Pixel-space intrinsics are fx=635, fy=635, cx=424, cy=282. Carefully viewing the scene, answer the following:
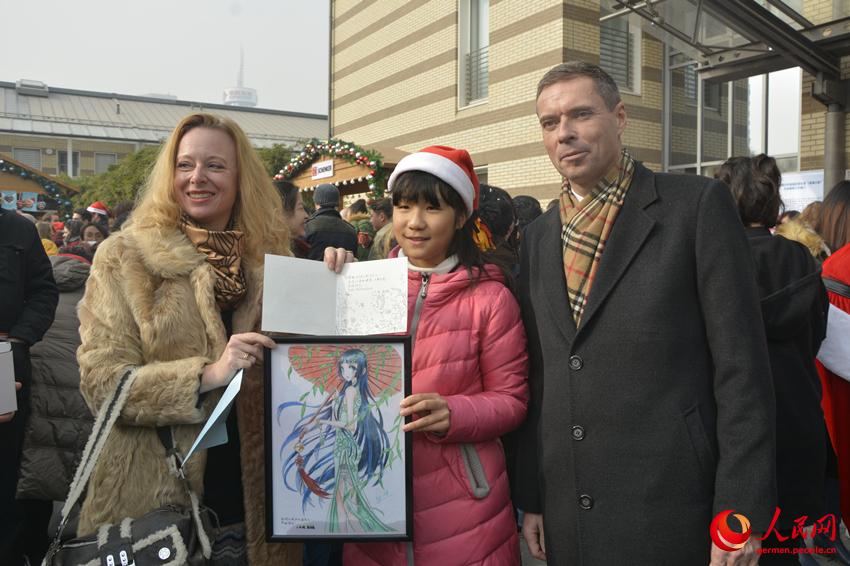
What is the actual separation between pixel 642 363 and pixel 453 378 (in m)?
0.55

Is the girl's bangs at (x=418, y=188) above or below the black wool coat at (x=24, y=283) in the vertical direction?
above

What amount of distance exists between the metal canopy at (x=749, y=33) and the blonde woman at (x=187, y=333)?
870cm

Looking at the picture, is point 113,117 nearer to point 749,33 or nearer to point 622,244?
point 749,33

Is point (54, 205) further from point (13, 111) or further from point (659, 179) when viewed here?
point (13, 111)

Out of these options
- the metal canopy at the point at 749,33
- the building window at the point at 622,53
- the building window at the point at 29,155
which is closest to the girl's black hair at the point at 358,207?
the metal canopy at the point at 749,33

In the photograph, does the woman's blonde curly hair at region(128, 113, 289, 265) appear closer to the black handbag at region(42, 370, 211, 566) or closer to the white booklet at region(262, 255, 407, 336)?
the white booklet at region(262, 255, 407, 336)

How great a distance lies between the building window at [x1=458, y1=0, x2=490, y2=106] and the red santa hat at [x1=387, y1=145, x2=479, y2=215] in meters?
14.2

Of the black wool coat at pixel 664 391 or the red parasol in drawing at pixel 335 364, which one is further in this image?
the red parasol in drawing at pixel 335 364

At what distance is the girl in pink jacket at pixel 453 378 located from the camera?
74.4 inches

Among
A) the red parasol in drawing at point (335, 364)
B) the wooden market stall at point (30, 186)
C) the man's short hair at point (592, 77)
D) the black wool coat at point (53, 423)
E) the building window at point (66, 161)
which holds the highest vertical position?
the building window at point (66, 161)

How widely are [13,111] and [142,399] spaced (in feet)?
232

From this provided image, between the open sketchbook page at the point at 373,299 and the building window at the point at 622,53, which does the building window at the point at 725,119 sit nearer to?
the building window at the point at 622,53

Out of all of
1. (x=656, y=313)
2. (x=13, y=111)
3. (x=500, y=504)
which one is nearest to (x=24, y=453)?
(x=500, y=504)

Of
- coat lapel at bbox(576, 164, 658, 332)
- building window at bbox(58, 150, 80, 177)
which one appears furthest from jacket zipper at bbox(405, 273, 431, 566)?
building window at bbox(58, 150, 80, 177)
